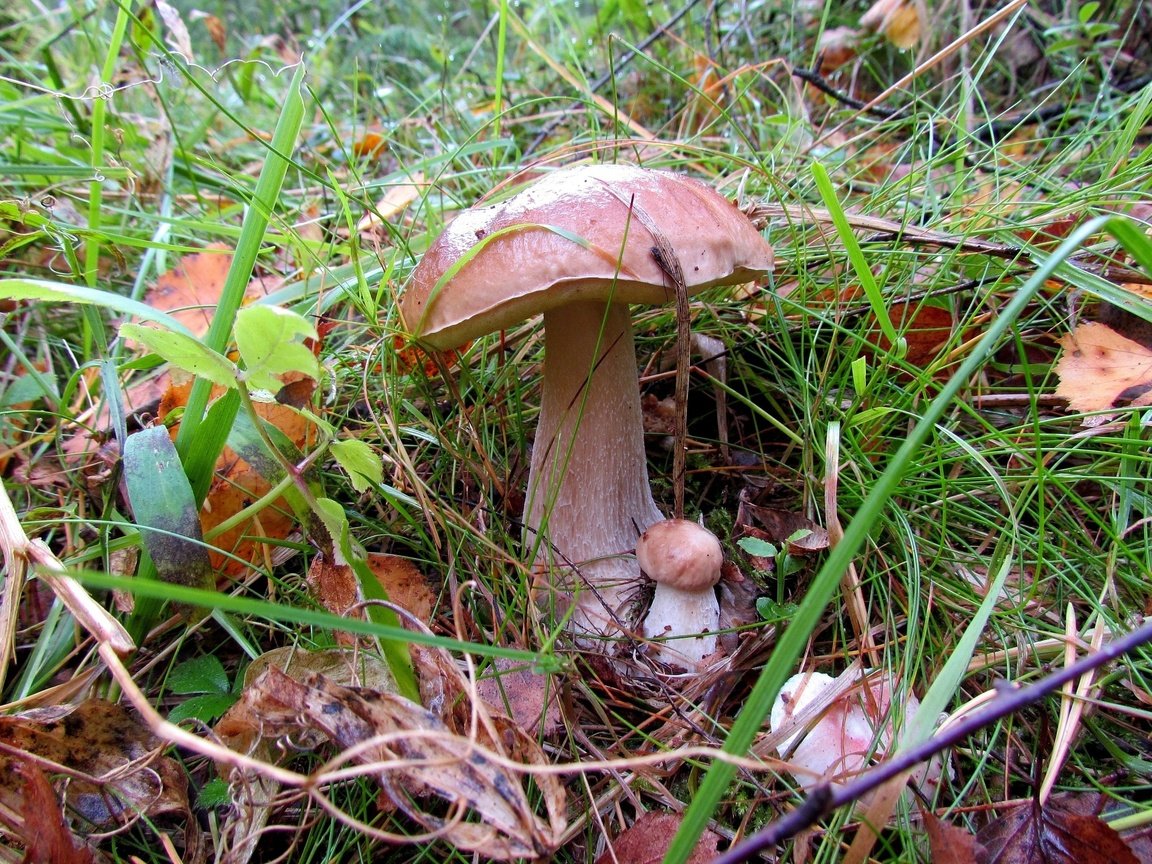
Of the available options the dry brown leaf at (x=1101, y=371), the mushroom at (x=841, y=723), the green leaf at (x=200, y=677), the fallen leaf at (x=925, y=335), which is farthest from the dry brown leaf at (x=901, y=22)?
the green leaf at (x=200, y=677)

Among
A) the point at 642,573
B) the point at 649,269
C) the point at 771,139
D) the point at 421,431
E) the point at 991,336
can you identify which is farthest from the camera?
the point at 771,139

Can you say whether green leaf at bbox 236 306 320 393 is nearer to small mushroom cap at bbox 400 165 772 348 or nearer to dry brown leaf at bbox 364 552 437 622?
small mushroom cap at bbox 400 165 772 348

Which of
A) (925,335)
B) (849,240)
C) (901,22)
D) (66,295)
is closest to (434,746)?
(66,295)

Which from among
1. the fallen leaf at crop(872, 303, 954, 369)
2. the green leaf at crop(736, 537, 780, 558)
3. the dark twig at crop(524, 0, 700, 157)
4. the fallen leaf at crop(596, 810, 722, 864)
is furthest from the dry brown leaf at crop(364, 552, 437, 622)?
the dark twig at crop(524, 0, 700, 157)

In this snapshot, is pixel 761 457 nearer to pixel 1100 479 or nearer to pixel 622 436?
pixel 622 436

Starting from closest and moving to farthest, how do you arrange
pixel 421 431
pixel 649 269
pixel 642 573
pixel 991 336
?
1. pixel 991 336
2. pixel 649 269
3. pixel 642 573
4. pixel 421 431

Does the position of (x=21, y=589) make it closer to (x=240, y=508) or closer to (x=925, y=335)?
(x=240, y=508)

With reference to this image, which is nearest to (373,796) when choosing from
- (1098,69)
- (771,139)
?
(771,139)
